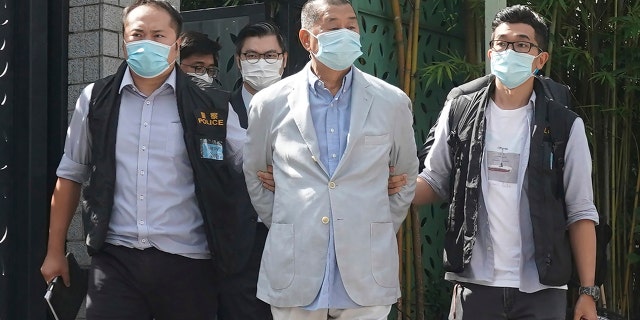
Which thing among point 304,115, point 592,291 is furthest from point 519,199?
point 304,115

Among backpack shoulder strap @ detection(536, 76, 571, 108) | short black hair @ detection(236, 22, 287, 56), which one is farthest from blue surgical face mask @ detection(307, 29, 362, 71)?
short black hair @ detection(236, 22, 287, 56)

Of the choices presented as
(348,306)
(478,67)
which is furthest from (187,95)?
(478,67)

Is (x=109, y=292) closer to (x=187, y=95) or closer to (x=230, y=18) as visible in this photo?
(x=187, y=95)

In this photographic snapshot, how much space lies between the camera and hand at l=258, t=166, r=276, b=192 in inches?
166

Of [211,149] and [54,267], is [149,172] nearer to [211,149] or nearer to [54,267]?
[211,149]

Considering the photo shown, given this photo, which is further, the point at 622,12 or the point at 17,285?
the point at 622,12

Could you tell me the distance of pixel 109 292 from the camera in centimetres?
438

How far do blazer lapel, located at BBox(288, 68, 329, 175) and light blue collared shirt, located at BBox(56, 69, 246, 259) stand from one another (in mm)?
602

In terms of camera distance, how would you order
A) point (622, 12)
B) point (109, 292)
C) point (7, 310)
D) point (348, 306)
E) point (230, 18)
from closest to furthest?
point (348, 306) < point (109, 292) < point (7, 310) < point (230, 18) < point (622, 12)

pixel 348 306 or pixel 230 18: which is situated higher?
pixel 230 18

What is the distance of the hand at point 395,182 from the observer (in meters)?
4.19

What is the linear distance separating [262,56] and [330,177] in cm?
174

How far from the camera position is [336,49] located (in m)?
4.16

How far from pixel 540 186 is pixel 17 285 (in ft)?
8.50
